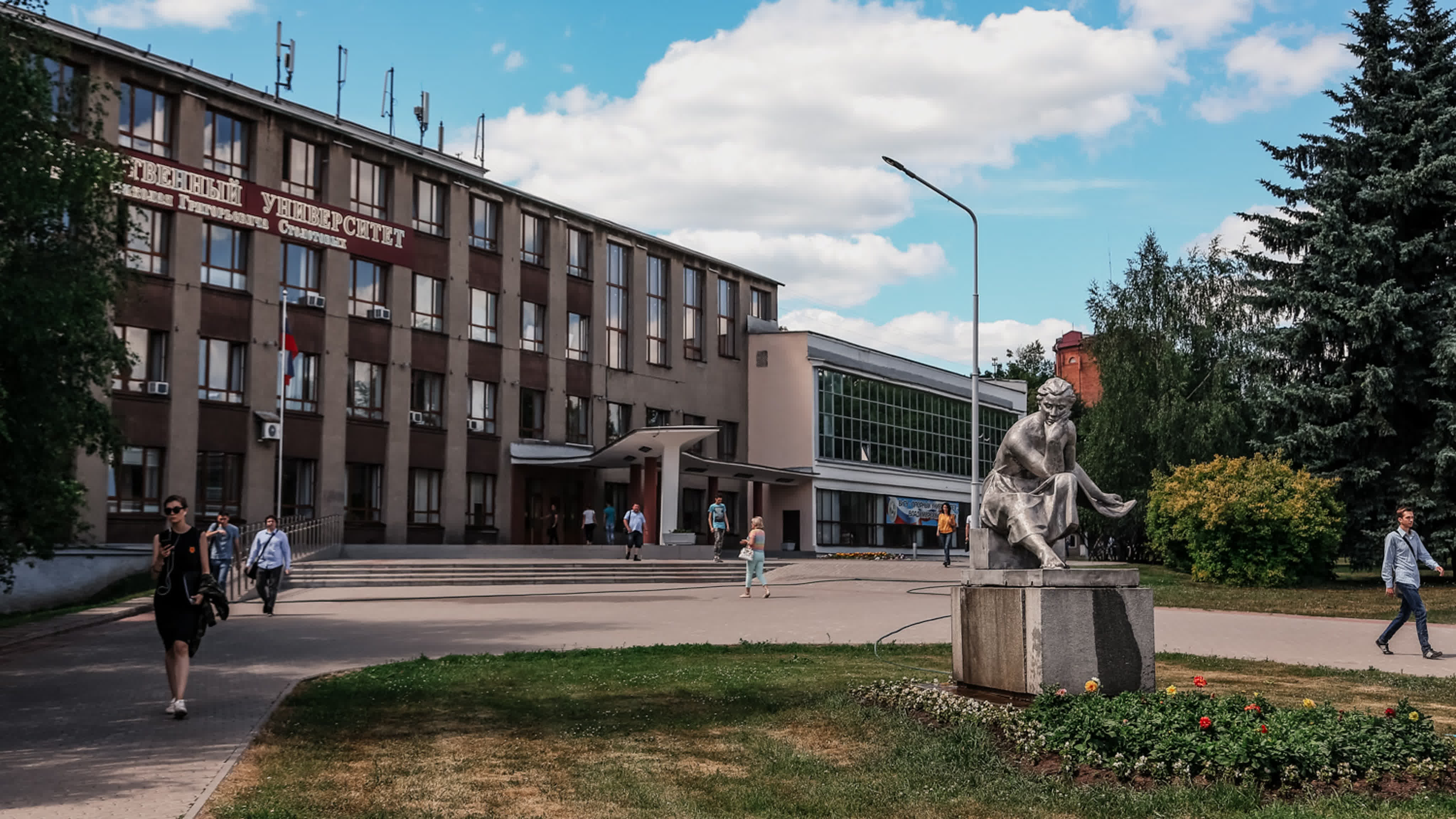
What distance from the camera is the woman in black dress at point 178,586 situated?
32.6 feet

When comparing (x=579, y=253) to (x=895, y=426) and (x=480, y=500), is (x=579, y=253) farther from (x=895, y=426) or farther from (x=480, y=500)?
(x=895, y=426)

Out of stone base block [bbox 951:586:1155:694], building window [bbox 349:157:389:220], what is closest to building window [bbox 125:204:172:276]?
building window [bbox 349:157:389:220]

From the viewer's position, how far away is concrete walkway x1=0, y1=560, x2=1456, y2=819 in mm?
7582

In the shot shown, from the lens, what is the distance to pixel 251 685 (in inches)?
464

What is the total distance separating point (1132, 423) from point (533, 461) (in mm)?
20337

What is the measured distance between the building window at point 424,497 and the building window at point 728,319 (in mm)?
16726

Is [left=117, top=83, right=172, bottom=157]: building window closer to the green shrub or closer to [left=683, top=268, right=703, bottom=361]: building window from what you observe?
[left=683, top=268, right=703, bottom=361]: building window

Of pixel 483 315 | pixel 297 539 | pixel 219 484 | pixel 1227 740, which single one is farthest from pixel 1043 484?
pixel 483 315

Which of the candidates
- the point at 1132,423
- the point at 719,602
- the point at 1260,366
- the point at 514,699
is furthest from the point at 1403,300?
the point at 514,699

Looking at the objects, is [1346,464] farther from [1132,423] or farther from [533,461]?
[533,461]

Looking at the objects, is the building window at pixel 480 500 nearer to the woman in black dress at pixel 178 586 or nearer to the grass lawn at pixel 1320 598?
the grass lawn at pixel 1320 598

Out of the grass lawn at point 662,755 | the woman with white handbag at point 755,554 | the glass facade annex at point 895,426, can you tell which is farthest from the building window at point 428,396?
the grass lawn at point 662,755

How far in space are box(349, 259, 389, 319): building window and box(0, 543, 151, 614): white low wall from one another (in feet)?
34.6

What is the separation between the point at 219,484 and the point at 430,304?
10.0 metres
